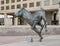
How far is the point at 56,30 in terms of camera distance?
75.4 ft

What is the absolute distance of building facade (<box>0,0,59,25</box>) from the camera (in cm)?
6242

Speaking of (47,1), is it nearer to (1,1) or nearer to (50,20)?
(50,20)

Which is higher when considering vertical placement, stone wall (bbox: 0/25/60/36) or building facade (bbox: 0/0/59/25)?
building facade (bbox: 0/0/59/25)

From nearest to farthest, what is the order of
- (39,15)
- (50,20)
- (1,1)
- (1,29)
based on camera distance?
(39,15)
(1,29)
(50,20)
(1,1)

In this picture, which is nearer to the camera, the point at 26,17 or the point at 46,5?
the point at 26,17

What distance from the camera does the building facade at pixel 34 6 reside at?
6242cm

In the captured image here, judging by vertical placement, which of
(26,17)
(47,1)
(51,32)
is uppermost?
(47,1)

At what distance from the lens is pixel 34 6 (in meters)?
67.9

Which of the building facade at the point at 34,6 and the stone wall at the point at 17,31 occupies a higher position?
the building facade at the point at 34,6

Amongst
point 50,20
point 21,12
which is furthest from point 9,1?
point 21,12

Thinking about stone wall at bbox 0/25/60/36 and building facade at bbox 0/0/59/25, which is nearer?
stone wall at bbox 0/25/60/36

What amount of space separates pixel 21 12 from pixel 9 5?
224ft

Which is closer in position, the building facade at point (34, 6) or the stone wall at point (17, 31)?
the stone wall at point (17, 31)

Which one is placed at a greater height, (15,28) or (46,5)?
(46,5)
